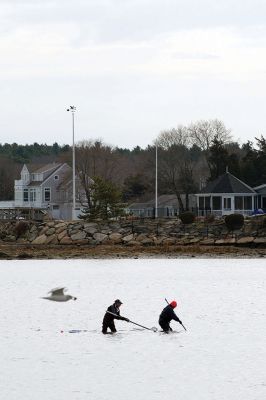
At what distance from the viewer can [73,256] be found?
72062 mm

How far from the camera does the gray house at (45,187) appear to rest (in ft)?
395

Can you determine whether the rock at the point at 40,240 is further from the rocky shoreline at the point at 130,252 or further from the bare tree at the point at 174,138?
the bare tree at the point at 174,138

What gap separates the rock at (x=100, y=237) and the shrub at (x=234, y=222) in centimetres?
944

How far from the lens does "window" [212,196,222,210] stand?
9469 centimetres

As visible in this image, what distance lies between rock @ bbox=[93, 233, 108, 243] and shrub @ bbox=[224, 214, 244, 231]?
9443 mm

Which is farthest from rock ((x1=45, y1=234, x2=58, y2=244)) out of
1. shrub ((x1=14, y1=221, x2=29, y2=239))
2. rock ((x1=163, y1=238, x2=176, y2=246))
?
rock ((x1=163, y1=238, x2=176, y2=246))

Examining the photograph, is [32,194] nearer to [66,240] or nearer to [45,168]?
[45,168]

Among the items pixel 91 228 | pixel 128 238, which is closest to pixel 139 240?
pixel 128 238

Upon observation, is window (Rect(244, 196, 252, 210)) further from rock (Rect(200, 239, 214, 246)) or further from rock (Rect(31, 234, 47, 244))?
rock (Rect(31, 234, 47, 244))
